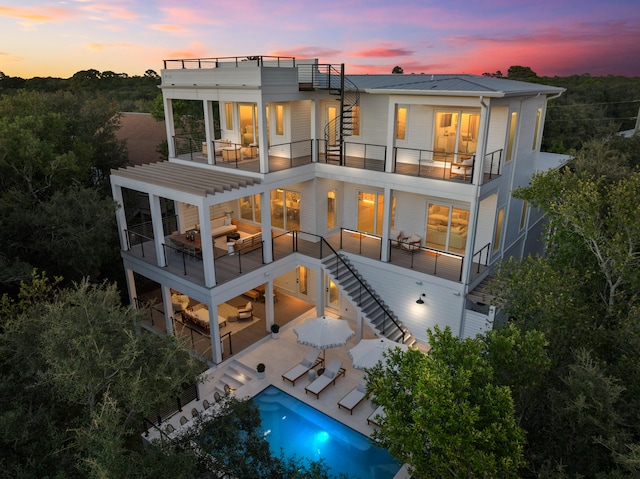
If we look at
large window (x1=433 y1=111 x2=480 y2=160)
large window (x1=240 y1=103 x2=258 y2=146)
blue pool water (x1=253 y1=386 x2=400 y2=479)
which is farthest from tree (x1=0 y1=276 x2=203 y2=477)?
large window (x1=433 y1=111 x2=480 y2=160)

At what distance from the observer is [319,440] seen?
1244cm

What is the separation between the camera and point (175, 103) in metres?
25.8

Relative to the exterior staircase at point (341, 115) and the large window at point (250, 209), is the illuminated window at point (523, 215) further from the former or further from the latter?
the large window at point (250, 209)

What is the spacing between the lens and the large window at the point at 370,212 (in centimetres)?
1856

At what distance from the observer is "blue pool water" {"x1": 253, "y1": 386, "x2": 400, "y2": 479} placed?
11.5 meters

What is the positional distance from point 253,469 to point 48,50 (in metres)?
25.3

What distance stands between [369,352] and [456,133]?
29.2 feet

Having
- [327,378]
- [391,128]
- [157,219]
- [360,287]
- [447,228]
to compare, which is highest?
[391,128]

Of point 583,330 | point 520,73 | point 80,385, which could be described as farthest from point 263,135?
point 520,73

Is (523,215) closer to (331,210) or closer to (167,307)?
(331,210)

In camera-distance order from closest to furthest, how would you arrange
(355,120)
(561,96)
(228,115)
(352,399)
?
(352,399) < (355,120) < (228,115) < (561,96)

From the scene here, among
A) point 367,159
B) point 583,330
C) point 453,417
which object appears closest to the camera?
point 453,417

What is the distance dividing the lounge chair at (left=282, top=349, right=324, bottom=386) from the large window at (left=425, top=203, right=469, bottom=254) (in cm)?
668

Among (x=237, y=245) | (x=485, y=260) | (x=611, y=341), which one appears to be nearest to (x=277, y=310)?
(x=237, y=245)
